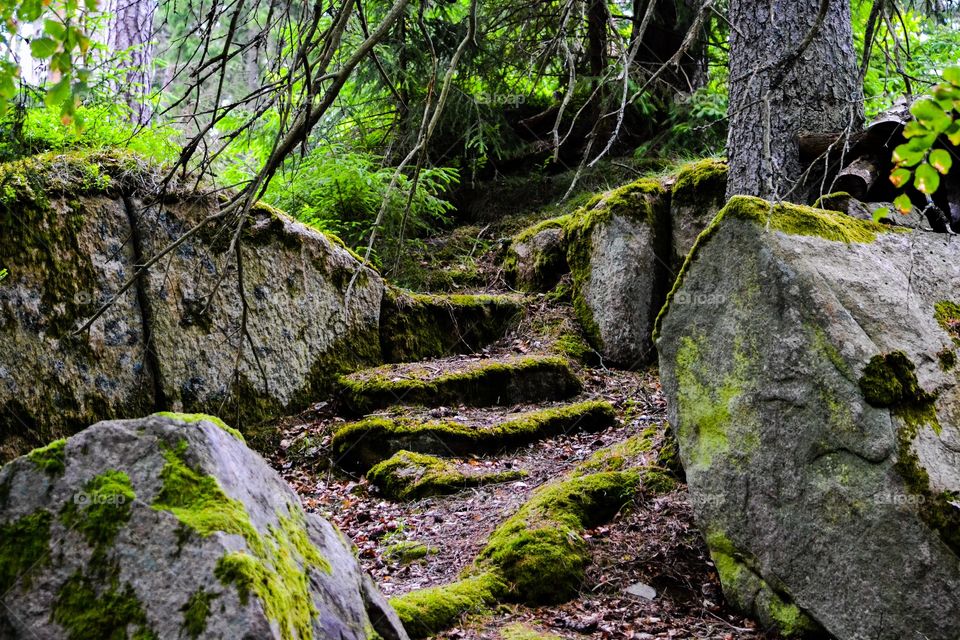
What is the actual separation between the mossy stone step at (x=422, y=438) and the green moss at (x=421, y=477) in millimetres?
252

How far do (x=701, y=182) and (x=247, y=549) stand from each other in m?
6.45

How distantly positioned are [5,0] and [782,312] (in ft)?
11.4

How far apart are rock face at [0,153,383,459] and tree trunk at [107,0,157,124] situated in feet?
3.04

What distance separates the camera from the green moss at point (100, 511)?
230 cm

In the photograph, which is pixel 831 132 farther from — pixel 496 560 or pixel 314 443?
pixel 314 443

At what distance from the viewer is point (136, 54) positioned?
38.9 ft

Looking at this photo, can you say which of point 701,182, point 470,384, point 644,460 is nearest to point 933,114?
point 644,460

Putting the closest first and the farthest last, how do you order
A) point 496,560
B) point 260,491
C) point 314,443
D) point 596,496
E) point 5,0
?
1. point 5,0
2. point 260,491
3. point 496,560
4. point 596,496
5. point 314,443

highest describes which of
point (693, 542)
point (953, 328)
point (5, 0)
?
point (5, 0)

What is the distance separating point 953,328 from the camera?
156 inches

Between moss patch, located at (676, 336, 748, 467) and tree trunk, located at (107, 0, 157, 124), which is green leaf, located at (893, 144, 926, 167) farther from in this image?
tree trunk, located at (107, 0, 157, 124)

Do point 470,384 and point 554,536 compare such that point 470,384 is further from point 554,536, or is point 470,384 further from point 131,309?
point 131,309

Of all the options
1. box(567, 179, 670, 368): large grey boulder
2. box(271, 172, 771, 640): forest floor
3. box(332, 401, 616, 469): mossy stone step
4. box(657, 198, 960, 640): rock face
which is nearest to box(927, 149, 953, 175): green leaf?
box(657, 198, 960, 640): rock face

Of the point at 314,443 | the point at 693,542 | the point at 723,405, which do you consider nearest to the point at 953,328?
the point at 723,405
